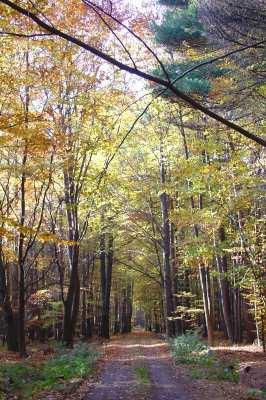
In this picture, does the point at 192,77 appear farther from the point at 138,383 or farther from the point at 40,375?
the point at 40,375

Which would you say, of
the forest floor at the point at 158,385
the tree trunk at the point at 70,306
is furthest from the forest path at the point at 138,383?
the tree trunk at the point at 70,306

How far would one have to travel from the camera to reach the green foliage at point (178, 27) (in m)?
14.5

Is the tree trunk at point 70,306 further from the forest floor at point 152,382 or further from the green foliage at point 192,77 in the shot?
the green foliage at point 192,77

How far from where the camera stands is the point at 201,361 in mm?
15070

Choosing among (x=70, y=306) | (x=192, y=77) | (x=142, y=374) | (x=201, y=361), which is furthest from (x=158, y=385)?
(x=70, y=306)

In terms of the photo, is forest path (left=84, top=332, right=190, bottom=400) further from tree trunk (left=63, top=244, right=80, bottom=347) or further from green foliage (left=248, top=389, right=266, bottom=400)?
tree trunk (left=63, top=244, right=80, bottom=347)

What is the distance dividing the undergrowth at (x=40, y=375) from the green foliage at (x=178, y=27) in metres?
10.8

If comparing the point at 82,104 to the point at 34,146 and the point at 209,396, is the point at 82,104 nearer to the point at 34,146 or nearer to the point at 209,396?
the point at 34,146

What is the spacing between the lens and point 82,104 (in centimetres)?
1770


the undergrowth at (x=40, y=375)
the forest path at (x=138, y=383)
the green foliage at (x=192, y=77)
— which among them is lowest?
the forest path at (x=138, y=383)

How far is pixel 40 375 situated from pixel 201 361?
5526 mm

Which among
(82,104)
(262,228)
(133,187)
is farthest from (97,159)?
(262,228)

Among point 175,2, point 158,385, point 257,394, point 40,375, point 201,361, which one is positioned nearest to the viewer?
point 257,394

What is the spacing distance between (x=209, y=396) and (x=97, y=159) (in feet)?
48.9
